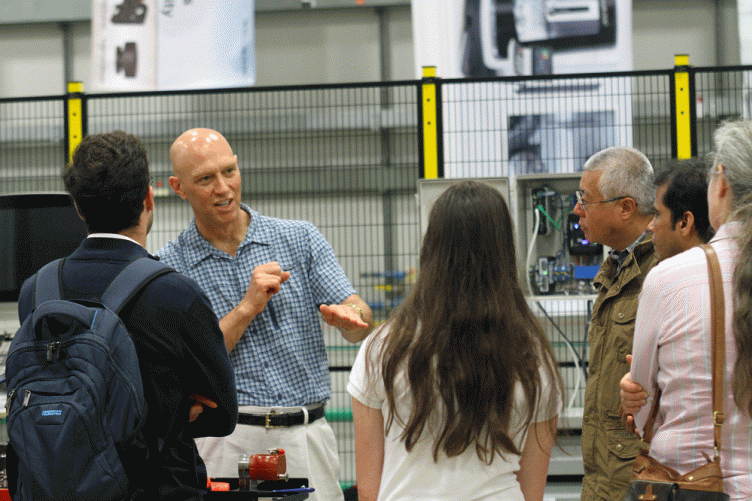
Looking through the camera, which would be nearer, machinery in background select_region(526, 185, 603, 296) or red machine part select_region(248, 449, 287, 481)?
red machine part select_region(248, 449, 287, 481)

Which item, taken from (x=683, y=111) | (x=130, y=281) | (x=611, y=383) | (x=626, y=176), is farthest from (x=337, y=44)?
(x=130, y=281)

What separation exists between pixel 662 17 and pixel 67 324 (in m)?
9.36

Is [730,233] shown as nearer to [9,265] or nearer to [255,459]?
[255,459]

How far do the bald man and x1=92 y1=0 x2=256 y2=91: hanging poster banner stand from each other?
3.11m

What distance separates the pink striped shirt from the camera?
1405mm

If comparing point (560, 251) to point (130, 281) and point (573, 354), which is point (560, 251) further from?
point (130, 281)

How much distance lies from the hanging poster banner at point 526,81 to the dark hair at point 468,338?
7.95 ft

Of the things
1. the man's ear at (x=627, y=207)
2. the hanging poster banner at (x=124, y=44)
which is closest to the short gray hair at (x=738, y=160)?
the man's ear at (x=627, y=207)

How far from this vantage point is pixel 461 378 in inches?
54.1

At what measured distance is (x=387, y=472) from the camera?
1.46m

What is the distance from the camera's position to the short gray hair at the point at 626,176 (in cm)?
243

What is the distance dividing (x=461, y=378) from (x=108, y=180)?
0.82 metres

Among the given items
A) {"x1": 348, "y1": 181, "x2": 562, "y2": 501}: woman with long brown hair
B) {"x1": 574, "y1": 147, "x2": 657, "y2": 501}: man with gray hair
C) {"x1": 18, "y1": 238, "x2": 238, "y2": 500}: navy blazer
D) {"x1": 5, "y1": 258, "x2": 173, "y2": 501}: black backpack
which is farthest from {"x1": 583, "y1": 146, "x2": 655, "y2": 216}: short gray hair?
{"x1": 5, "y1": 258, "x2": 173, "y2": 501}: black backpack

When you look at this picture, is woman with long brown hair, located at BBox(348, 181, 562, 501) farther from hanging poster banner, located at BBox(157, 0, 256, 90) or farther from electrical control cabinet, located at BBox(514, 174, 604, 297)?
hanging poster banner, located at BBox(157, 0, 256, 90)
